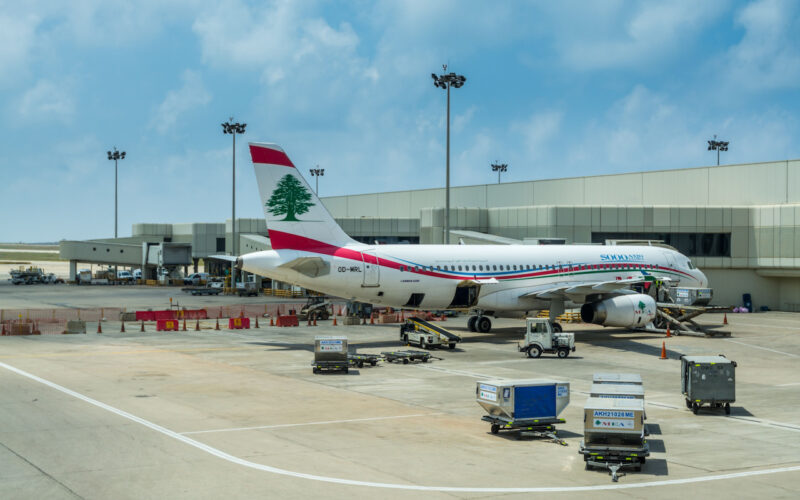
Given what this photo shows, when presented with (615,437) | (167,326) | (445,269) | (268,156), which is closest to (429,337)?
(445,269)

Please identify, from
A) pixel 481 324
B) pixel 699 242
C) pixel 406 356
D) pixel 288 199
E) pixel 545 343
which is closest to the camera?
pixel 406 356

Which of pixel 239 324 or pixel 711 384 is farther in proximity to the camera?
pixel 239 324

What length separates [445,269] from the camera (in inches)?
1763

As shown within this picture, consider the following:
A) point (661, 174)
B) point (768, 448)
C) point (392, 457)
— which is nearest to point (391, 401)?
point (392, 457)

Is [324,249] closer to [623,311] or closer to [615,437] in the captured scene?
[623,311]

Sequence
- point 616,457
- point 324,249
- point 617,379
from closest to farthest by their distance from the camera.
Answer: point 616,457, point 617,379, point 324,249

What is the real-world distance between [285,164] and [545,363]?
15048 millimetres

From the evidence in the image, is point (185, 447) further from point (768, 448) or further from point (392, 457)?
point (768, 448)

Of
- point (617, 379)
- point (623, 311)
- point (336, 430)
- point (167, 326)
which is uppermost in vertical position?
point (623, 311)

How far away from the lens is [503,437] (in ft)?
71.4

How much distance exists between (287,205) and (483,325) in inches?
630

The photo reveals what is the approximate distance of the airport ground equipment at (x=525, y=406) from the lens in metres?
21.5

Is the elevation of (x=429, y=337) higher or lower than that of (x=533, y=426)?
higher

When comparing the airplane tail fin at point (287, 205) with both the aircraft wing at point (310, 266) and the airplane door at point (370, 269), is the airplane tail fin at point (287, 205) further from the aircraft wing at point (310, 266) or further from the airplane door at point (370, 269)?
the airplane door at point (370, 269)
